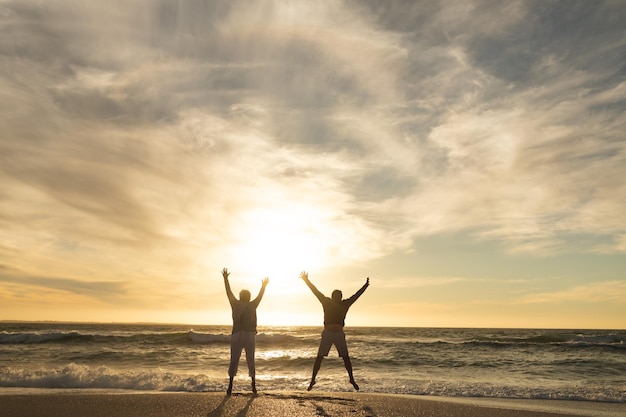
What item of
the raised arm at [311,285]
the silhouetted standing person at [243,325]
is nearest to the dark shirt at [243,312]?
the silhouetted standing person at [243,325]

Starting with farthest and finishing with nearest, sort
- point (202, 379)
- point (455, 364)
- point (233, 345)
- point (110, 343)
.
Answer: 1. point (110, 343)
2. point (455, 364)
3. point (202, 379)
4. point (233, 345)

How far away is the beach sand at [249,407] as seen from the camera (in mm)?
7836

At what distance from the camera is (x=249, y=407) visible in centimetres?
823

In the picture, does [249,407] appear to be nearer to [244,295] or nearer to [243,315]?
[243,315]

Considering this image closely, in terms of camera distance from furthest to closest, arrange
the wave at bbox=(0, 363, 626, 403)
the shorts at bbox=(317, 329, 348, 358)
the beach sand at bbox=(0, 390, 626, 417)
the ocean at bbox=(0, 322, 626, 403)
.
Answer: the ocean at bbox=(0, 322, 626, 403)
the wave at bbox=(0, 363, 626, 403)
the shorts at bbox=(317, 329, 348, 358)
the beach sand at bbox=(0, 390, 626, 417)

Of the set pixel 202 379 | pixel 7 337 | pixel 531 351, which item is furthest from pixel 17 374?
pixel 7 337

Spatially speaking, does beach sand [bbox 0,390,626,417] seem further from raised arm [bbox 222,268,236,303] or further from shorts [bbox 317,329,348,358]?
raised arm [bbox 222,268,236,303]

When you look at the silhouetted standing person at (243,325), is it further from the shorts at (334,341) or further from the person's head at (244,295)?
the shorts at (334,341)

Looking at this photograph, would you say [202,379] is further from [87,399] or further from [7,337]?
[7,337]

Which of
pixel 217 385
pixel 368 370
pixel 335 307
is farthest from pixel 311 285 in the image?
pixel 368 370

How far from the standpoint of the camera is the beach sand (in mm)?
7836

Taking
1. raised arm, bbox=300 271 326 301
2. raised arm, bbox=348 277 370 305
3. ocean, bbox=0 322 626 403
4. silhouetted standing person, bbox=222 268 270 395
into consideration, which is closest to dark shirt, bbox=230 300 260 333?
silhouetted standing person, bbox=222 268 270 395

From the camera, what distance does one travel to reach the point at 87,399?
9352 mm

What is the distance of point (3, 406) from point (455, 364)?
68.0 ft
